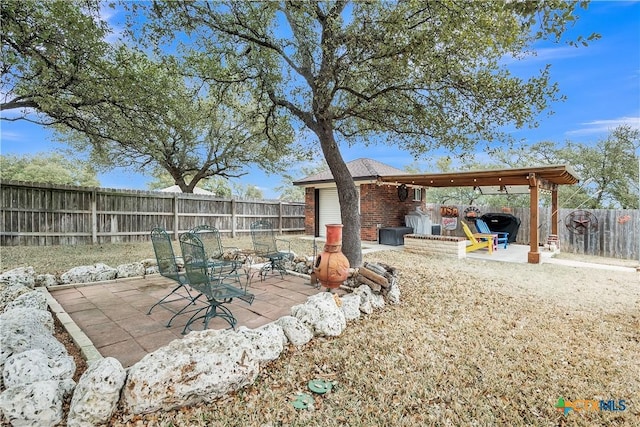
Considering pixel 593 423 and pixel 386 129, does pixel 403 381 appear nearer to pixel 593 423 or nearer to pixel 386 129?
pixel 593 423

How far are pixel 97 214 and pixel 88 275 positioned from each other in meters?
5.66

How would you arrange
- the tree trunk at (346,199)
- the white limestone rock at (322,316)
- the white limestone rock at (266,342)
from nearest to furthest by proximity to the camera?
the white limestone rock at (266,342) → the white limestone rock at (322,316) → the tree trunk at (346,199)

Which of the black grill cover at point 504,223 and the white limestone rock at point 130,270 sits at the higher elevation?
the black grill cover at point 504,223

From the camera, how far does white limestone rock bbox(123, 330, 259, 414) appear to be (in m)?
2.11

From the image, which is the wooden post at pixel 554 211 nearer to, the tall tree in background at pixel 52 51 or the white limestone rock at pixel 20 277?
the tall tree in background at pixel 52 51

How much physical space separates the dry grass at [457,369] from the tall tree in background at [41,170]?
2466cm

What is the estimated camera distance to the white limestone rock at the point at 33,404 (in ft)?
6.09

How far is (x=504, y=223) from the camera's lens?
12.4m

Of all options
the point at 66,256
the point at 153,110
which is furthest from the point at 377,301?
the point at 66,256

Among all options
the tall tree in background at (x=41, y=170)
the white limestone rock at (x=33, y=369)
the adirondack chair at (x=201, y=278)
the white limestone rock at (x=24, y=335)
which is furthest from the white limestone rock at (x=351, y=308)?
the tall tree in background at (x=41, y=170)

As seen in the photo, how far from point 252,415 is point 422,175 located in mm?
9137

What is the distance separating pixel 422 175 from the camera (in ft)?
32.9

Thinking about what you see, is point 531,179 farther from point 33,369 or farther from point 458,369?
point 33,369

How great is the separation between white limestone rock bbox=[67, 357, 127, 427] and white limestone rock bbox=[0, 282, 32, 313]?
248 cm
